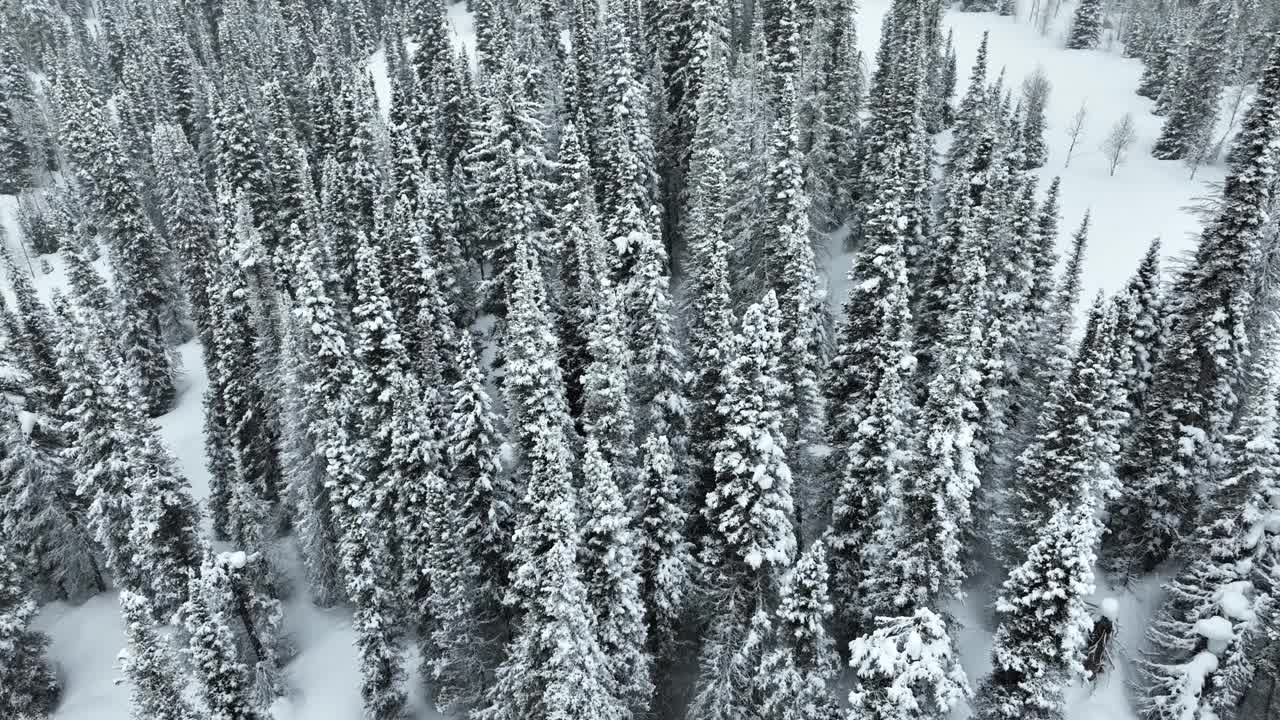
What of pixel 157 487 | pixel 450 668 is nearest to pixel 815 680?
pixel 450 668

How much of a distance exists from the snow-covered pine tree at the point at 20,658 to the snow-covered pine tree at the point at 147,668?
15115 millimetres

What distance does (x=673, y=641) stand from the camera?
107ft

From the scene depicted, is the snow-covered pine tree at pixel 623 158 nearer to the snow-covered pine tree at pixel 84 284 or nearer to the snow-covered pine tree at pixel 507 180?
the snow-covered pine tree at pixel 507 180

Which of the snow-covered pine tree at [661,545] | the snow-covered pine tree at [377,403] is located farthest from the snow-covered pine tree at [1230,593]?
the snow-covered pine tree at [377,403]

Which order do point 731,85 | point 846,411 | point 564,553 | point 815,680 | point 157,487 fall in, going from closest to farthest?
1. point 564,553
2. point 815,680
3. point 846,411
4. point 157,487
5. point 731,85

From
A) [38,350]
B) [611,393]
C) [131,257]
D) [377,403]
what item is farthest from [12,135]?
[611,393]

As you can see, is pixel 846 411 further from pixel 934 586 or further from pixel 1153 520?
pixel 1153 520

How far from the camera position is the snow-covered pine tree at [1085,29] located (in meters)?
99.6

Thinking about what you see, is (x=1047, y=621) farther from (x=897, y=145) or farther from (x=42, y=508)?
(x=42, y=508)

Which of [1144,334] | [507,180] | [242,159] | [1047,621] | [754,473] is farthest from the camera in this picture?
[242,159]

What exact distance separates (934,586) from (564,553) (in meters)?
12.7

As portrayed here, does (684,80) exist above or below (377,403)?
above

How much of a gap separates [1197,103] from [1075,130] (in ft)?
30.9

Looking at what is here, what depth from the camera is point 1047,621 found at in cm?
2569
